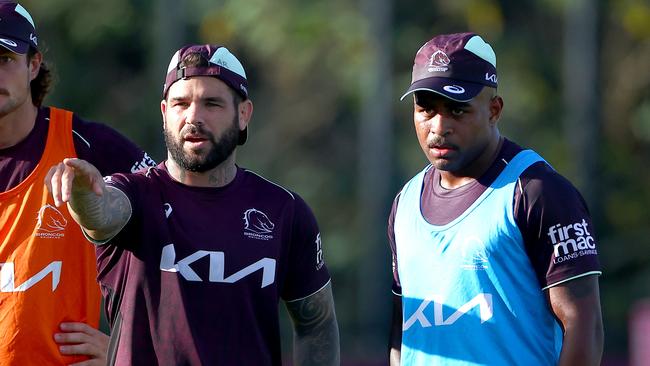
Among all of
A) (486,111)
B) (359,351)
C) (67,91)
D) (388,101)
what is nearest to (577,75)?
(388,101)

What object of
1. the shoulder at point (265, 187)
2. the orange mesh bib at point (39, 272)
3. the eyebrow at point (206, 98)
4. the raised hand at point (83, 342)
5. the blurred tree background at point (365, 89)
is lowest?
the raised hand at point (83, 342)

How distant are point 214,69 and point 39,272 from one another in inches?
47.6

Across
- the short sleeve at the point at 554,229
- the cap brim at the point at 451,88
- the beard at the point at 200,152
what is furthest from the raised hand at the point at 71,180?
the short sleeve at the point at 554,229

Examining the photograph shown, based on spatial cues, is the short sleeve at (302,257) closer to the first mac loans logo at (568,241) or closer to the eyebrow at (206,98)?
the eyebrow at (206,98)

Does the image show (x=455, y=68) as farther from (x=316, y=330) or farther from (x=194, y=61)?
(x=316, y=330)

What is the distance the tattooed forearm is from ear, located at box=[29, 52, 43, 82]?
98 centimetres

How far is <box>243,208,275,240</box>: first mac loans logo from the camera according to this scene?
611cm

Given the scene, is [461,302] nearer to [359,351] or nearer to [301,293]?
[301,293]

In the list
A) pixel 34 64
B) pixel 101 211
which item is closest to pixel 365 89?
pixel 34 64

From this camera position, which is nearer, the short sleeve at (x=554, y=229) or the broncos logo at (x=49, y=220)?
the short sleeve at (x=554, y=229)

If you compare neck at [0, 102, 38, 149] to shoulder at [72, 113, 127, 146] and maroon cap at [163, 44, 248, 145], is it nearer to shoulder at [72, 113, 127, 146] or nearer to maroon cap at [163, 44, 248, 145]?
shoulder at [72, 113, 127, 146]

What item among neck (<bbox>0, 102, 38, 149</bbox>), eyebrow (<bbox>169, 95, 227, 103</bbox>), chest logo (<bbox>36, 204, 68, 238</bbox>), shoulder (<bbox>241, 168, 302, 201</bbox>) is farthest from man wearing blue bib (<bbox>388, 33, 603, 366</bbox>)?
neck (<bbox>0, 102, 38, 149</bbox>)

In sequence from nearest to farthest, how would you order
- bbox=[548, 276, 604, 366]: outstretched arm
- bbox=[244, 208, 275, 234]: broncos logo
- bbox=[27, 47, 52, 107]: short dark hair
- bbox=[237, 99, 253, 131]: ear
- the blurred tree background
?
bbox=[548, 276, 604, 366]: outstretched arm → bbox=[244, 208, 275, 234]: broncos logo → bbox=[237, 99, 253, 131]: ear → bbox=[27, 47, 52, 107]: short dark hair → the blurred tree background

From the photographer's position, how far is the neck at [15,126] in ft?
20.8
